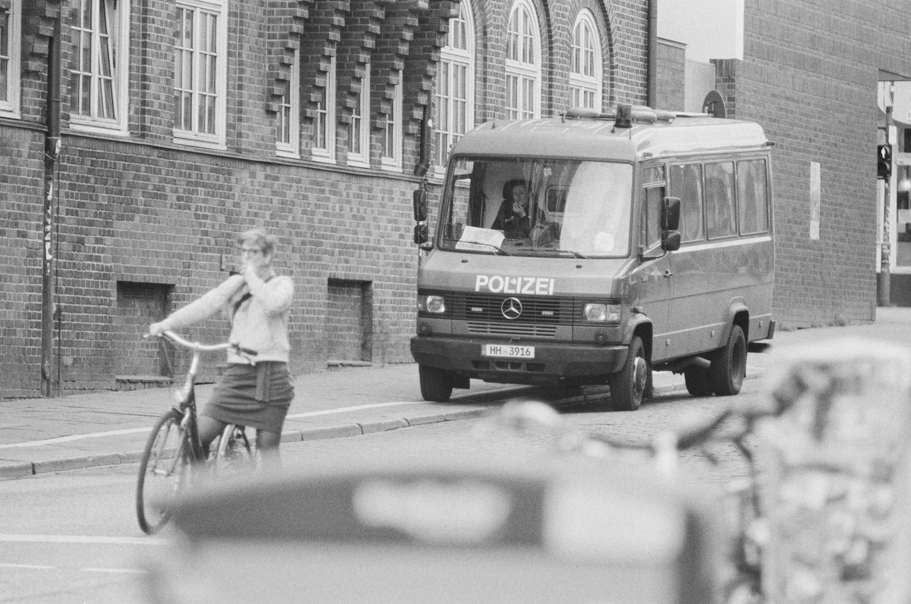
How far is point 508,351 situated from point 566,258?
1163mm

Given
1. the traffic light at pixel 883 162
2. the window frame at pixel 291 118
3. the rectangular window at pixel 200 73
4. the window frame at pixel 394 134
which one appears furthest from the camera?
the traffic light at pixel 883 162

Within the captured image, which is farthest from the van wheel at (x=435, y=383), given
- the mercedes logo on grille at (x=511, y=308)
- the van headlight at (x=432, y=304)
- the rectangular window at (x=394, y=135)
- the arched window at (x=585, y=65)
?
the arched window at (x=585, y=65)

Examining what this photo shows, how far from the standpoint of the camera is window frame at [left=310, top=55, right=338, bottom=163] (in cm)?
2527

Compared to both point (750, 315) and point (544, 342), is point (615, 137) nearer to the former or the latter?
point (544, 342)

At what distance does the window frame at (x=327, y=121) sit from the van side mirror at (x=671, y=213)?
298 inches

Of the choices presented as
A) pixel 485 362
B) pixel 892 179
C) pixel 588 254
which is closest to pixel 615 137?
pixel 588 254

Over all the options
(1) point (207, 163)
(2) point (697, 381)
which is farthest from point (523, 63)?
(2) point (697, 381)

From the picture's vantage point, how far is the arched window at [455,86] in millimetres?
28453

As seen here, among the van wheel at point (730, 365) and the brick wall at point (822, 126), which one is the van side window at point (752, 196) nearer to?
the van wheel at point (730, 365)

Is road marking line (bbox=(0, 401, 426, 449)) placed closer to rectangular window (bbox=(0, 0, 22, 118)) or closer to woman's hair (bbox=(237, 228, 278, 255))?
rectangular window (bbox=(0, 0, 22, 118))

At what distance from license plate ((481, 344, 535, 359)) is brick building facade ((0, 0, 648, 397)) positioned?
A: 3.42 metres

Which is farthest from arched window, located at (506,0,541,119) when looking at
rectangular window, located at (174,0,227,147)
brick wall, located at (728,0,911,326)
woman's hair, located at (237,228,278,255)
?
woman's hair, located at (237,228,278,255)

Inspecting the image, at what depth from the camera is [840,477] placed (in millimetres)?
3230

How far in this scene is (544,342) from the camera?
61.0ft
